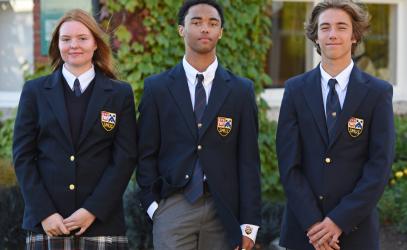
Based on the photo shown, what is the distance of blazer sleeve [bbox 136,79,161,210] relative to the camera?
4582mm

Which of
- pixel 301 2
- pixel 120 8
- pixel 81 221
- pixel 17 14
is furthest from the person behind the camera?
pixel 301 2

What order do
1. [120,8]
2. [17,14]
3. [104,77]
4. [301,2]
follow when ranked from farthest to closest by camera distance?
1. [301,2]
2. [17,14]
3. [120,8]
4. [104,77]

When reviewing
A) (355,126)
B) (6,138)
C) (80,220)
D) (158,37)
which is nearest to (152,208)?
(80,220)

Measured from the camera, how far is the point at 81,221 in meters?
4.39

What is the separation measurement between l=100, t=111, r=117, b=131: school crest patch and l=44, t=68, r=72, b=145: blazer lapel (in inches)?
8.1

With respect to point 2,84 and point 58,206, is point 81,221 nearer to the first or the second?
point 58,206

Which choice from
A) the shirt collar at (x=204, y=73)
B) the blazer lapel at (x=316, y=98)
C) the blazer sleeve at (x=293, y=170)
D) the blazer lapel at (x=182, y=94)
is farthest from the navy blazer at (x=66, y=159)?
the blazer lapel at (x=316, y=98)

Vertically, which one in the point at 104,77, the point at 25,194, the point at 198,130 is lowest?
the point at 25,194

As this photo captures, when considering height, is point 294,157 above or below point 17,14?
below

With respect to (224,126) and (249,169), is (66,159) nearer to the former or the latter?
(224,126)

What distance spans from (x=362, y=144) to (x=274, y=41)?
572 cm

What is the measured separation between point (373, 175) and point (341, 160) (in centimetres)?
20

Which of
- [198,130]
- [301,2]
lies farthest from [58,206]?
[301,2]

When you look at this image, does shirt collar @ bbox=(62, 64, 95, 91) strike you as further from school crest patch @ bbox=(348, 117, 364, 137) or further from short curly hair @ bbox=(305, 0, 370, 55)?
school crest patch @ bbox=(348, 117, 364, 137)
